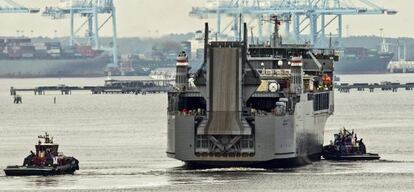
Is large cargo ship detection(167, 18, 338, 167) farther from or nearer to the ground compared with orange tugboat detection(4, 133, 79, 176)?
farther from the ground

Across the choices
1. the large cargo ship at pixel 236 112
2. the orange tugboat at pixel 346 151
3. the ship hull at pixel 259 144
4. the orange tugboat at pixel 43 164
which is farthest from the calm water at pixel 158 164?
the orange tugboat at pixel 346 151

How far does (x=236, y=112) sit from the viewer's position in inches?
3307

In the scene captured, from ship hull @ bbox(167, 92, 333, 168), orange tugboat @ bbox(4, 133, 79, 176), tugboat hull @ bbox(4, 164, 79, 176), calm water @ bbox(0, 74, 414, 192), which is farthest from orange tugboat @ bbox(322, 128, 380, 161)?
tugboat hull @ bbox(4, 164, 79, 176)

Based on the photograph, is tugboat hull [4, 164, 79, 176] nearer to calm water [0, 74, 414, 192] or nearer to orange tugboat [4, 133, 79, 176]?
orange tugboat [4, 133, 79, 176]

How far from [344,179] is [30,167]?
15.7 meters

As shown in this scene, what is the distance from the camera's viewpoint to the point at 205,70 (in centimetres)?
8594

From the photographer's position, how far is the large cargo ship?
8331cm

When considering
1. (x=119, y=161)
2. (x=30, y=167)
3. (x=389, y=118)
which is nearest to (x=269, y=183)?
(x=30, y=167)

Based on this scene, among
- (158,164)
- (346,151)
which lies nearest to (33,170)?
(158,164)

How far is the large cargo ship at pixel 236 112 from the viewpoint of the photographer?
83.3 meters

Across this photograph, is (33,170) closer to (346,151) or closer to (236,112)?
(236,112)

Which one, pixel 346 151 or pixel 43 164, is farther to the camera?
pixel 346 151

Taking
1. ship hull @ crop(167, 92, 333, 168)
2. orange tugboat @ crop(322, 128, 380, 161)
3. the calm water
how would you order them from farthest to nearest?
orange tugboat @ crop(322, 128, 380, 161) → ship hull @ crop(167, 92, 333, 168) → the calm water

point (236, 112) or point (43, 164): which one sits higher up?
point (236, 112)
